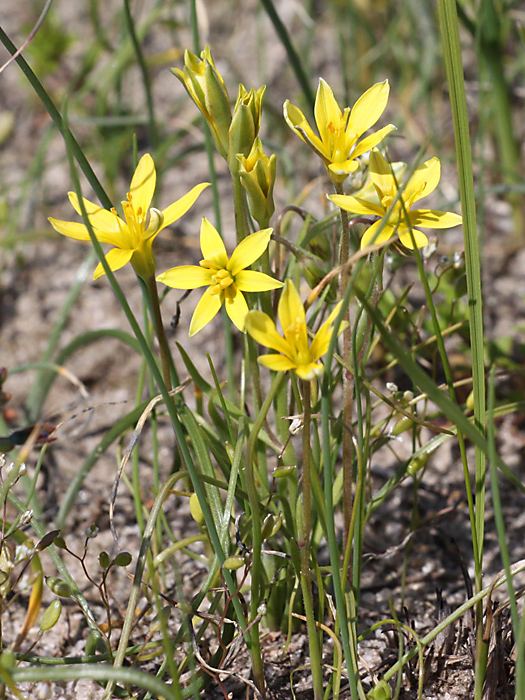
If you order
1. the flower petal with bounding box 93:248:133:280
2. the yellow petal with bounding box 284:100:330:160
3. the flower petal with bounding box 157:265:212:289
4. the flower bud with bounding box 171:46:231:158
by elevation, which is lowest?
the flower petal with bounding box 157:265:212:289

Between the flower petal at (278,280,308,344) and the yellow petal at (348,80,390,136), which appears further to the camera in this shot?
the yellow petal at (348,80,390,136)

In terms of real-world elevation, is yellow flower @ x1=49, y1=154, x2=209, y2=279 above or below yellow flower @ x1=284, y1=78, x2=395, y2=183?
below

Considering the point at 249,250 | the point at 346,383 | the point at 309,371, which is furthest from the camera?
the point at 346,383

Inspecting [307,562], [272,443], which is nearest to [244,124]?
[272,443]

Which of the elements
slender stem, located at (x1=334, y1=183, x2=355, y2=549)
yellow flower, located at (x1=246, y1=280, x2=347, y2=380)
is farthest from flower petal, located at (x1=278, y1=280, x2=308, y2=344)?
slender stem, located at (x1=334, y1=183, x2=355, y2=549)

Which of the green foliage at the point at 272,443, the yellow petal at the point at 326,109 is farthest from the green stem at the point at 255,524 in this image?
the yellow petal at the point at 326,109

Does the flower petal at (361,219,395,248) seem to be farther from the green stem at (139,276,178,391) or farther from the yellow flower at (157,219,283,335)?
the green stem at (139,276,178,391)

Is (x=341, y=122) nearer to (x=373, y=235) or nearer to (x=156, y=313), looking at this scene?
(x=373, y=235)

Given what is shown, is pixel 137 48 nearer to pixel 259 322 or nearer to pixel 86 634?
pixel 259 322
